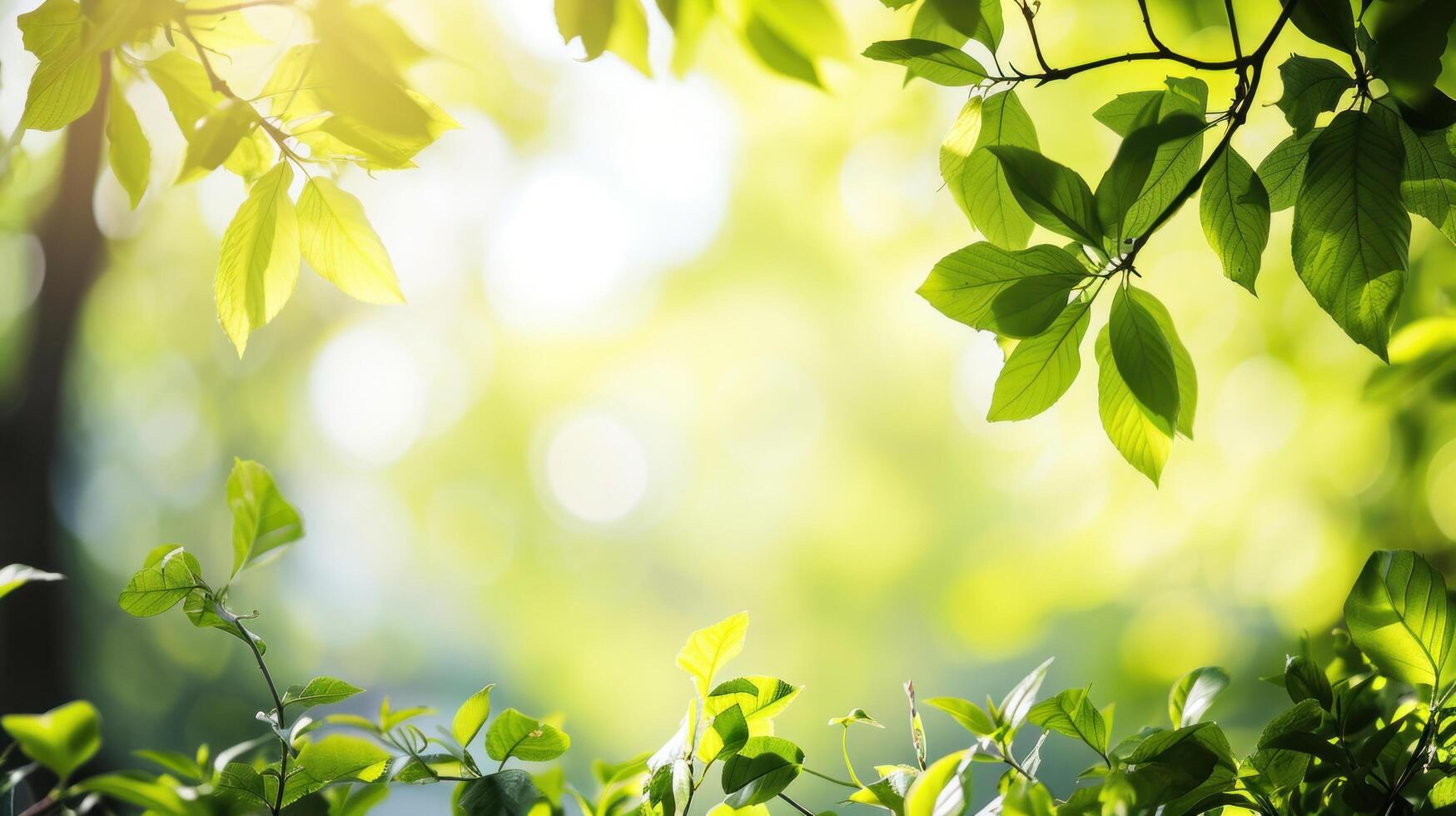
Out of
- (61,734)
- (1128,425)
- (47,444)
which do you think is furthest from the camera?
(47,444)

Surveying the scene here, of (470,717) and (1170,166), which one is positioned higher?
(1170,166)

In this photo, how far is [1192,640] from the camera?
1049mm

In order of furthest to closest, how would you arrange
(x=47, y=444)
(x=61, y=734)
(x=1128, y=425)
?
(x=47, y=444) → (x=1128, y=425) → (x=61, y=734)

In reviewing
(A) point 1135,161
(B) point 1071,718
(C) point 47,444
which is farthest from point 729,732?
(C) point 47,444

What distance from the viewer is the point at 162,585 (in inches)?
11.3

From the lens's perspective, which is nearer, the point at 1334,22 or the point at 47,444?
the point at 1334,22

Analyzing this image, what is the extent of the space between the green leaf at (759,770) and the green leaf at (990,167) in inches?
9.0

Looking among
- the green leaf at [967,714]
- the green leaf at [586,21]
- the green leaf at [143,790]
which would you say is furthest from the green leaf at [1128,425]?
the green leaf at [143,790]

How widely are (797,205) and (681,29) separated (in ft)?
11.0

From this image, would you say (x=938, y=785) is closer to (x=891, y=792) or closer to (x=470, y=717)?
(x=891, y=792)

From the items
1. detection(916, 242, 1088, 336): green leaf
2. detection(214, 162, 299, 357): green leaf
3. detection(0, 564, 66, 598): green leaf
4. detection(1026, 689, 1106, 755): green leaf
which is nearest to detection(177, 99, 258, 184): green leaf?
detection(214, 162, 299, 357): green leaf

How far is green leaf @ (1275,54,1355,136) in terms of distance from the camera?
0.93 feet

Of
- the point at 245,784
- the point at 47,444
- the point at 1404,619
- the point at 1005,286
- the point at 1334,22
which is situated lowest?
the point at 47,444

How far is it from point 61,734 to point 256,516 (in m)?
0.10
